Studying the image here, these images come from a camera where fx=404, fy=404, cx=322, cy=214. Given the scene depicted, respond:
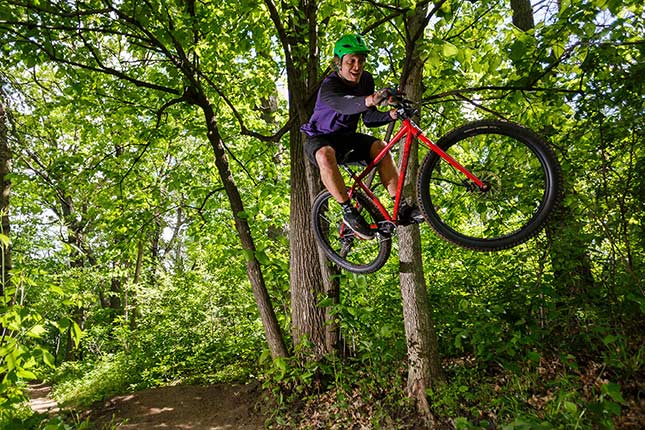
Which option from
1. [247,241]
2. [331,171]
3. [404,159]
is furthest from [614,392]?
[247,241]

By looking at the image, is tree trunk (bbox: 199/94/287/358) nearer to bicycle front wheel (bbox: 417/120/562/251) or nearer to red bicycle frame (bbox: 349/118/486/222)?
red bicycle frame (bbox: 349/118/486/222)

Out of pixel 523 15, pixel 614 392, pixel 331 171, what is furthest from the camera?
pixel 523 15

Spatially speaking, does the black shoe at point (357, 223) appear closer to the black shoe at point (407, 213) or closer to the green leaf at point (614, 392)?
the black shoe at point (407, 213)

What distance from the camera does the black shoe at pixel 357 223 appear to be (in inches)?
143

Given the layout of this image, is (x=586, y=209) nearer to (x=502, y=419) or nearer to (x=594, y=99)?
(x=594, y=99)

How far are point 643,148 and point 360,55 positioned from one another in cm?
287

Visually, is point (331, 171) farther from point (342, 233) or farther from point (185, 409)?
point (185, 409)

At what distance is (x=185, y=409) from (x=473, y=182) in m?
5.27

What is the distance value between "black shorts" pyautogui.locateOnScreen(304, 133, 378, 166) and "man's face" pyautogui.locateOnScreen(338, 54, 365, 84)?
Result: 0.53 meters

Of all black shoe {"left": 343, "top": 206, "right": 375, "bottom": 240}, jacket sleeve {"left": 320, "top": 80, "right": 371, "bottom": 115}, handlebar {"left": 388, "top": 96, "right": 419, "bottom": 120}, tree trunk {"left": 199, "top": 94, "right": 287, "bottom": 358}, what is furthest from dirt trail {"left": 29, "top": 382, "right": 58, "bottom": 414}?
handlebar {"left": 388, "top": 96, "right": 419, "bottom": 120}

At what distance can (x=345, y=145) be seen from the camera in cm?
Answer: 371

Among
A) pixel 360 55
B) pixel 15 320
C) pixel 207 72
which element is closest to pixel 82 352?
pixel 207 72

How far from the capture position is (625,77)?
136 inches

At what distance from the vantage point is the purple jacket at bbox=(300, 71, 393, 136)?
3028mm
